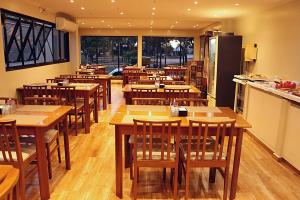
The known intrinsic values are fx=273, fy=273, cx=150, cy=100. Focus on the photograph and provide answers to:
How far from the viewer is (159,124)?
246 cm

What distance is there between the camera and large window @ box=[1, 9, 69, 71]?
5152 mm

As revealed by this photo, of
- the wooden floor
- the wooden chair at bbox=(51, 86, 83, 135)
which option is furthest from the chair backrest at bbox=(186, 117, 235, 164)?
the wooden chair at bbox=(51, 86, 83, 135)

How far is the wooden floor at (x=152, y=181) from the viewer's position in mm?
2898

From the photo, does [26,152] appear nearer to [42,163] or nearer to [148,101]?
[42,163]

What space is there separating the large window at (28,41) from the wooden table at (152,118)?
10.6 feet

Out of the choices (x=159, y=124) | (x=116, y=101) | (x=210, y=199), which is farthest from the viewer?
(x=116, y=101)

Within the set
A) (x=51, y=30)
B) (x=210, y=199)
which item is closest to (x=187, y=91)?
(x=210, y=199)

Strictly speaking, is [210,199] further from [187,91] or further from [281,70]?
[281,70]

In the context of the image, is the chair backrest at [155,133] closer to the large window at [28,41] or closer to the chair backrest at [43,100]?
the chair backrest at [43,100]

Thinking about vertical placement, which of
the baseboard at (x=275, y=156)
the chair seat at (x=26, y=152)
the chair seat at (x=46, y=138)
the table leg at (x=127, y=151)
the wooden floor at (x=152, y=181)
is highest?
the chair seat at (x=46, y=138)

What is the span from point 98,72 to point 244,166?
255 inches

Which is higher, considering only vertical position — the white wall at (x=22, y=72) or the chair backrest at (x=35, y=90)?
the white wall at (x=22, y=72)

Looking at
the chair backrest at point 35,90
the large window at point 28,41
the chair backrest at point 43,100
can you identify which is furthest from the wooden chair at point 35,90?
the chair backrest at point 43,100

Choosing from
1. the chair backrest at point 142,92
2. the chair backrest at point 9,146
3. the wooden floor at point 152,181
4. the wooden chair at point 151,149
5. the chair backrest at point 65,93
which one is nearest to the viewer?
the chair backrest at point 9,146
